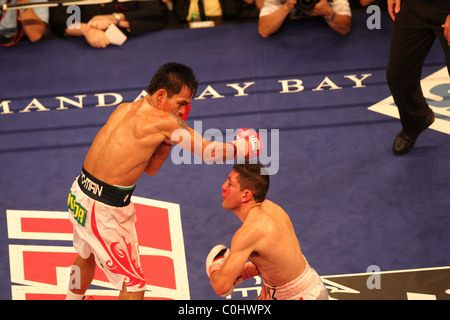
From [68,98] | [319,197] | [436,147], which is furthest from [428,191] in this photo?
[68,98]

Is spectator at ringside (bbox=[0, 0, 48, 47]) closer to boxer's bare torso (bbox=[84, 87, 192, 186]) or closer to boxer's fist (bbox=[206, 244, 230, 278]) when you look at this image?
boxer's bare torso (bbox=[84, 87, 192, 186])

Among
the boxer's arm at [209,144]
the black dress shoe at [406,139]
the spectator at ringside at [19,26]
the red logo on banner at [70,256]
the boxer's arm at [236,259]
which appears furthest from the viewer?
the spectator at ringside at [19,26]

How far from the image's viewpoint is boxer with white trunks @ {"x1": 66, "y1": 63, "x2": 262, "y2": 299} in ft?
10.9

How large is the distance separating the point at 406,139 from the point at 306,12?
5.52 feet

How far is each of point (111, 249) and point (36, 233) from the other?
111cm

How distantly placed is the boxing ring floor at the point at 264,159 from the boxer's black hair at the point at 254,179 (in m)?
0.93

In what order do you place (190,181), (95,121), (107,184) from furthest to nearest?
(95,121), (190,181), (107,184)

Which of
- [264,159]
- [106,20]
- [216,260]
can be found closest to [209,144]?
[216,260]

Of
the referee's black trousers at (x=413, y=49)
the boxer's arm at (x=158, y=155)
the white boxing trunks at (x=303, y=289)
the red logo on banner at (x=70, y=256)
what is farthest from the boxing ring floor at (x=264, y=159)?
the boxer's arm at (x=158, y=155)

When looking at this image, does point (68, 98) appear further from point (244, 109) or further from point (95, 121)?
point (244, 109)

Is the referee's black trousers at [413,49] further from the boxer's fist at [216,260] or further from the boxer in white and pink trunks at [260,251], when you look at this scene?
the boxer's fist at [216,260]

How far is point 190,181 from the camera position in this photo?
15.0 feet

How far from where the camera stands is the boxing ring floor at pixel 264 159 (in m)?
3.96

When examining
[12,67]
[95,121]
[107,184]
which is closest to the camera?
[107,184]
